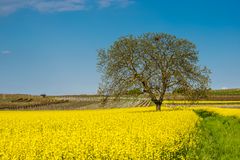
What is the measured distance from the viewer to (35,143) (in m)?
11.8

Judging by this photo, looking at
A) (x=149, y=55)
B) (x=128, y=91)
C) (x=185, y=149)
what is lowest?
(x=185, y=149)

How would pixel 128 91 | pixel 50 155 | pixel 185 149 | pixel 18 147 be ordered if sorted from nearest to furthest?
1. pixel 50 155
2. pixel 18 147
3. pixel 185 149
4. pixel 128 91

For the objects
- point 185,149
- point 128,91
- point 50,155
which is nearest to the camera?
point 50,155

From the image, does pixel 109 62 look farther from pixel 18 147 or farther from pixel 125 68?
pixel 18 147

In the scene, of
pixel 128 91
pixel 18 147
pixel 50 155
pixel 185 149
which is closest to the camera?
pixel 50 155

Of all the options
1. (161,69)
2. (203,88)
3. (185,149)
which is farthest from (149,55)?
(185,149)

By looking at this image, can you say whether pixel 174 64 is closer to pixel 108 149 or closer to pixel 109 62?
pixel 109 62

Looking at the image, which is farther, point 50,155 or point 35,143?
point 35,143

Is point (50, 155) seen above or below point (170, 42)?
below

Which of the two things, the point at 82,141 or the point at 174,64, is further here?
the point at 174,64

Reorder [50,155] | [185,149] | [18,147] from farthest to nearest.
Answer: [185,149], [18,147], [50,155]

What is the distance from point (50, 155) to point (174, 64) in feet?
107

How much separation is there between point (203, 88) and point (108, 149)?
3272cm

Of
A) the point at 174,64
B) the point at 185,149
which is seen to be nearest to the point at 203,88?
the point at 174,64
